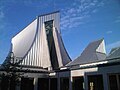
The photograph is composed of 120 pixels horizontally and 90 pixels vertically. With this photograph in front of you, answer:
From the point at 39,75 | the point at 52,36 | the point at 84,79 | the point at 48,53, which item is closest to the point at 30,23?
the point at 52,36

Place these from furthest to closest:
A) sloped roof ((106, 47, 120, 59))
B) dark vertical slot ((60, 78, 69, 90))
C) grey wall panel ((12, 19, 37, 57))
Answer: grey wall panel ((12, 19, 37, 57)) < sloped roof ((106, 47, 120, 59)) < dark vertical slot ((60, 78, 69, 90))

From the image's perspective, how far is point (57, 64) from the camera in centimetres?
2150

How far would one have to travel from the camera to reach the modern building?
38.3 feet

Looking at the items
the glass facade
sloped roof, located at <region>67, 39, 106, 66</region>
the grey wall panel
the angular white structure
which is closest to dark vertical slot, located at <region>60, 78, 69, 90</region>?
sloped roof, located at <region>67, 39, 106, 66</region>

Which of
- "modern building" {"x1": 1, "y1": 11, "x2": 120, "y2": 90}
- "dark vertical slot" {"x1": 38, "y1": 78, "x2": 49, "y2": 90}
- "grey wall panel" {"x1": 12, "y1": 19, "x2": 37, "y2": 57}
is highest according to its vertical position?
"grey wall panel" {"x1": 12, "y1": 19, "x2": 37, "y2": 57}

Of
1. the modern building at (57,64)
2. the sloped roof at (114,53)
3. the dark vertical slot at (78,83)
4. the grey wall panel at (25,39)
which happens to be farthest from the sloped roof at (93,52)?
the grey wall panel at (25,39)

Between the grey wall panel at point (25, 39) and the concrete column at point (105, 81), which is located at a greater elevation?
the grey wall panel at point (25, 39)

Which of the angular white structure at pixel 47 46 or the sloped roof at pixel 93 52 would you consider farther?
the angular white structure at pixel 47 46

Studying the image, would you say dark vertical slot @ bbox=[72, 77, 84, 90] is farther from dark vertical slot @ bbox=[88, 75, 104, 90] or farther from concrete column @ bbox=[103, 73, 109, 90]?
concrete column @ bbox=[103, 73, 109, 90]

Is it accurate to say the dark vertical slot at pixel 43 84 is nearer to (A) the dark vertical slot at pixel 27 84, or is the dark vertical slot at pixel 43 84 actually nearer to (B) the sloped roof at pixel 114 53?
(A) the dark vertical slot at pixel 27 84

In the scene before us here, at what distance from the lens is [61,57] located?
71.6 feet

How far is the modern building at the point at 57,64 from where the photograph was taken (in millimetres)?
11680

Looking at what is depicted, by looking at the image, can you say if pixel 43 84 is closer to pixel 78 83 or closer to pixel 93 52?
pixel 78 83

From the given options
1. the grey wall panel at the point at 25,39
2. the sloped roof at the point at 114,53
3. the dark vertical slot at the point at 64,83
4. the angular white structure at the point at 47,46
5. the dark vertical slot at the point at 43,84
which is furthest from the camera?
the grey wall panel at the point at 25,39
